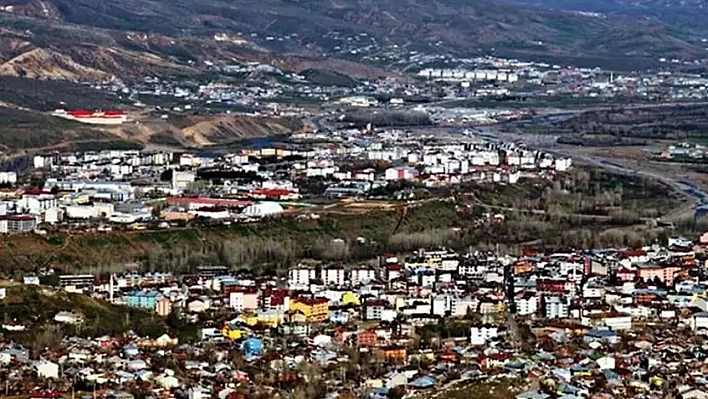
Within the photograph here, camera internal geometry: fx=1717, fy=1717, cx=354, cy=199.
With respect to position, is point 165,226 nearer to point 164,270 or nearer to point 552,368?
point 164,270

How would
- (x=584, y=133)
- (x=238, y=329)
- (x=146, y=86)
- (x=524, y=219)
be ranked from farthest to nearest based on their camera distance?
(x=146, y=86)
(x=584, y=133)
(x=524, y=219)
(x=238, y=329)

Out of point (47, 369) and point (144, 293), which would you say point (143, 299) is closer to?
point (144, 293)

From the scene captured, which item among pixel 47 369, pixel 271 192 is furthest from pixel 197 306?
pixel 271 192

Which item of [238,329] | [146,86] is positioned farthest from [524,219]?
[146,86]

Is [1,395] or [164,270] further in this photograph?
[164,270]

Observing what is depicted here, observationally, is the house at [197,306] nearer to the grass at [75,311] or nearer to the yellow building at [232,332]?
the grass at [75,311]

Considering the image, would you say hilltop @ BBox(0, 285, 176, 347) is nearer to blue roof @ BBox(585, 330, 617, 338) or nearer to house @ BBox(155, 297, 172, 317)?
house @ BBox(155, 297, 172, 317)
